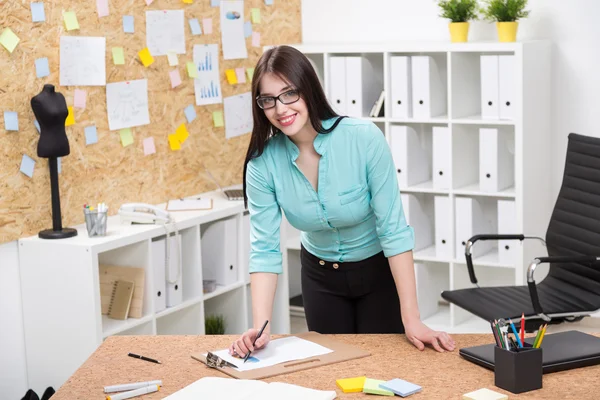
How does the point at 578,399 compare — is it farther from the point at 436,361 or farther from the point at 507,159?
the point at 507,159

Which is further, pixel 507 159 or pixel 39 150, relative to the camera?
pixel 507 159

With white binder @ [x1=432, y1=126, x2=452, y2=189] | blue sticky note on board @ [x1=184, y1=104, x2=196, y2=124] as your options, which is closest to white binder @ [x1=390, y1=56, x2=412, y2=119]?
white binder @ [x1=432, y1=126, x2=452, y2=189]

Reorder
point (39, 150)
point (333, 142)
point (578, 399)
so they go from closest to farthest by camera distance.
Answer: point (578, 399) → point (333, 142) → point (39, 150)

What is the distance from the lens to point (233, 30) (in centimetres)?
465

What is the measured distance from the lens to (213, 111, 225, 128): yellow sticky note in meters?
4.56

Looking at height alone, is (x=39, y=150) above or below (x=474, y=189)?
above

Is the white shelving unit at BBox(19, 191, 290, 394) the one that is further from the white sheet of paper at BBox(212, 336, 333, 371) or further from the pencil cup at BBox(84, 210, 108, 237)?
the white sheet of paper at BBox(212, 336, 333, 371)

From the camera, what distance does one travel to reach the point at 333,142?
96.9 inches

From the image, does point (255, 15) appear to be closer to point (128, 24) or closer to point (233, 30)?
point (233, 30)

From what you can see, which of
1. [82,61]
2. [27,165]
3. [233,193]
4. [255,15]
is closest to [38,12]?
[82,61]

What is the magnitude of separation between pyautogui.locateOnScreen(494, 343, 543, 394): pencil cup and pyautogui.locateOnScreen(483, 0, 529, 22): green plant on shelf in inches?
111

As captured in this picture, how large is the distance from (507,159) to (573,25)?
2.42 feet

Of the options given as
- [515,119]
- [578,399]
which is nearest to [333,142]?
[578,399]

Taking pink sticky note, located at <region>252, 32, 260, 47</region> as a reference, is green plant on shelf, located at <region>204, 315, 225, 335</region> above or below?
below
